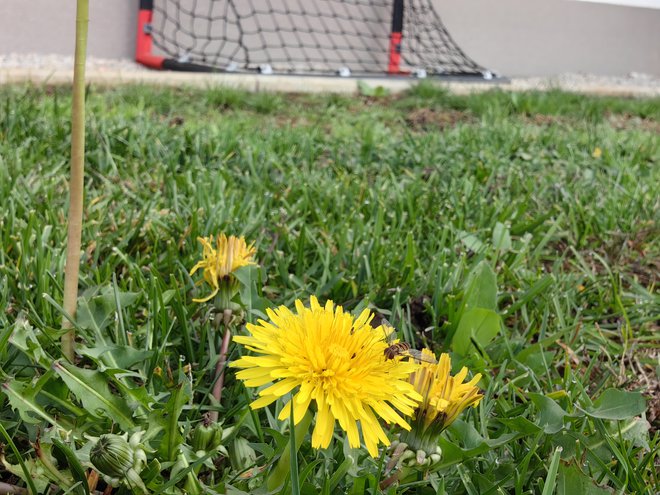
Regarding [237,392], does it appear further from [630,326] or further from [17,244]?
[630,326]

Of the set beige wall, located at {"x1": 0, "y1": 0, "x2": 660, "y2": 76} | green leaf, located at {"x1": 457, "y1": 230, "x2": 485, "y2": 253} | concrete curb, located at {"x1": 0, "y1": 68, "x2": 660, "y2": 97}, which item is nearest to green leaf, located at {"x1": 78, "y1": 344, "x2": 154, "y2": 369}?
green leaf, located at {"x1": 457, "y1": 230, "x2": 485, "y2": 253}

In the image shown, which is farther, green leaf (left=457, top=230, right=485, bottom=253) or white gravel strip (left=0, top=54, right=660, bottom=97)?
white gravel strip (left=0, top=54, right=660, bottom=97)

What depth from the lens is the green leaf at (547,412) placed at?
33.4 inches

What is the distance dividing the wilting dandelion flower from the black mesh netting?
15.4ft

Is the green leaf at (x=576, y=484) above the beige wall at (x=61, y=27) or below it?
below

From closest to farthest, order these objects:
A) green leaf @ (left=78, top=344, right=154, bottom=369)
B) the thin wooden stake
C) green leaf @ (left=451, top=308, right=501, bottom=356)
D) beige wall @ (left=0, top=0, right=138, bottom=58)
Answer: the thin wooden stake
green leaf @ (left=78, top=344, right=154, bottom=369)
green leaf @ (left=451, top=308, right=501, bottom=356)
beige wall @ (left=0, top=0, right=138, bottom=58)

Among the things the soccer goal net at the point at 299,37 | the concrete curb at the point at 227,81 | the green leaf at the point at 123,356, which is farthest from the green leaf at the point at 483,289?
the soccer goal net at the point at 299,37

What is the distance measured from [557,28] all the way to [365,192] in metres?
6.87

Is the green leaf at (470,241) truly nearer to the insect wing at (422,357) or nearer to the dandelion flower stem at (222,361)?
the dandelion flower stem at (222,361)

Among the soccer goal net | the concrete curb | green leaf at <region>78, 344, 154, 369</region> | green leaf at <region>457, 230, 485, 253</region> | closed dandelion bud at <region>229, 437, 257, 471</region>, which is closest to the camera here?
closed dandelion bud at <region>229, 437, 257, 471</region>

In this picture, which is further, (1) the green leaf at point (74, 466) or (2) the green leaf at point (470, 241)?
(2) the green leaf at point (470, 241)

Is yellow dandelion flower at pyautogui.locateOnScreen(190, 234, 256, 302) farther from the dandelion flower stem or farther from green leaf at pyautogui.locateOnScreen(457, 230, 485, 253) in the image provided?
green leaf at pyautogui.locateOnScreen(457, 230, 485, 253)

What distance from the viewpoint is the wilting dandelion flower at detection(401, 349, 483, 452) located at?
2.17 feet

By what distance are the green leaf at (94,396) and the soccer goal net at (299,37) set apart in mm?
3976
